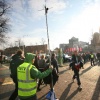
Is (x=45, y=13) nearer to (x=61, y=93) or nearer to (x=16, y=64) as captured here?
(x=16, y=64)

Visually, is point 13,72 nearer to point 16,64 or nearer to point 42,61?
point 16,64

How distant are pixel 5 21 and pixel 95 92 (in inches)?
1022

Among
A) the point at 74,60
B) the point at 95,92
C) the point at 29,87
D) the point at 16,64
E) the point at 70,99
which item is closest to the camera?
the point at 29,87

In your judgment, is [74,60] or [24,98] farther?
[74,60]

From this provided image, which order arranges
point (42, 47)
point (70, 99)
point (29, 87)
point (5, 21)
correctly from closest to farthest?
point (29, 87) < point (70, 99) < point (5, 21) < point (42, 47)

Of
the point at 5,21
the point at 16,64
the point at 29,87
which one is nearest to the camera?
the point at 29,87

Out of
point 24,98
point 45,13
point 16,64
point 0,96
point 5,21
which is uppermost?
point 5,21

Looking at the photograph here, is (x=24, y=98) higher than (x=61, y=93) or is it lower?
higher

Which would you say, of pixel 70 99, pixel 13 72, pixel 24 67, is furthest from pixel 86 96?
pixel 24 67

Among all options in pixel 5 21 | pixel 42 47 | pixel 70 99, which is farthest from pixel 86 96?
pixel 42 47

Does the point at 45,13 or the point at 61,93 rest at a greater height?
the point at 45,13

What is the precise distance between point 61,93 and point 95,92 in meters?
1.55

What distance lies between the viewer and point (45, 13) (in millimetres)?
7109

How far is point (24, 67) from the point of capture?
458cm
